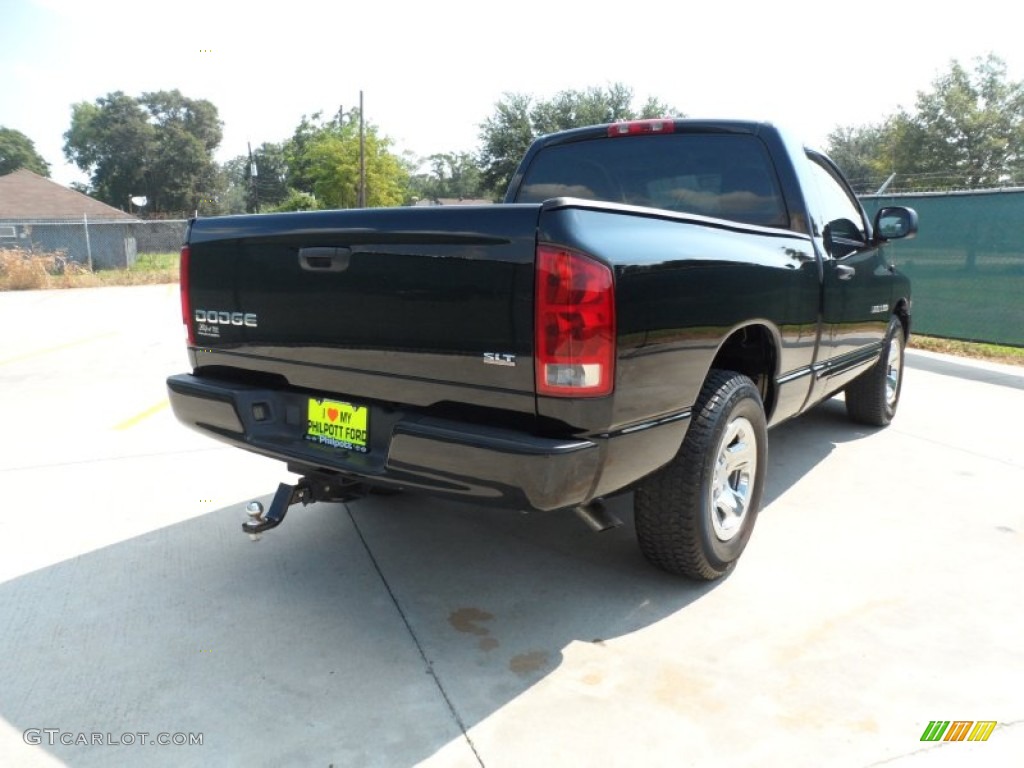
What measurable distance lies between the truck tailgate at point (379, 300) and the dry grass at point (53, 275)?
20625 mm

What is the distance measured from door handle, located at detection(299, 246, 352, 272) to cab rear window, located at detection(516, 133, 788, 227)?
6.55 feet

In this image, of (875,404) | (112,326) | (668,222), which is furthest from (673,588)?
(112,326)

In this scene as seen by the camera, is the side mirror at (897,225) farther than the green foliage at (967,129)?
No

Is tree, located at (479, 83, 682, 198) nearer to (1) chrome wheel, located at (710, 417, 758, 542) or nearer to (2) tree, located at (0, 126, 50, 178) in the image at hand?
(1) chrome wheel, located at (710, 417, 758, 542)

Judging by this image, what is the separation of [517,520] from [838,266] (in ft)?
7.06

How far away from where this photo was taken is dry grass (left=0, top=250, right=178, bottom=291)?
20172mm

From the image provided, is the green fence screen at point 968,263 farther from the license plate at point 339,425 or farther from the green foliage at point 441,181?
the green foliage at point 441,181

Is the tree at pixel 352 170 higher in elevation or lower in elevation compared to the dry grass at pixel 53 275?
higher

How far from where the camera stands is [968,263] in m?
9.83

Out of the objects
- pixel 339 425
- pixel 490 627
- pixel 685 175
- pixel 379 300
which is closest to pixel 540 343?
pixel 379 300

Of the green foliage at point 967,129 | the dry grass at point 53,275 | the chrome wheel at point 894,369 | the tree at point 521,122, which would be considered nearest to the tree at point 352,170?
the tree at point 521,122

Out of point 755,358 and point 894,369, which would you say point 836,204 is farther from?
point 894,369

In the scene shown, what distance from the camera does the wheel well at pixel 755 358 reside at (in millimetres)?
3420

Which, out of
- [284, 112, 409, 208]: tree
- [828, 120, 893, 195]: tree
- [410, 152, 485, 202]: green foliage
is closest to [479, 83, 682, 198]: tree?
[284, 112, 409, 208]: tree
